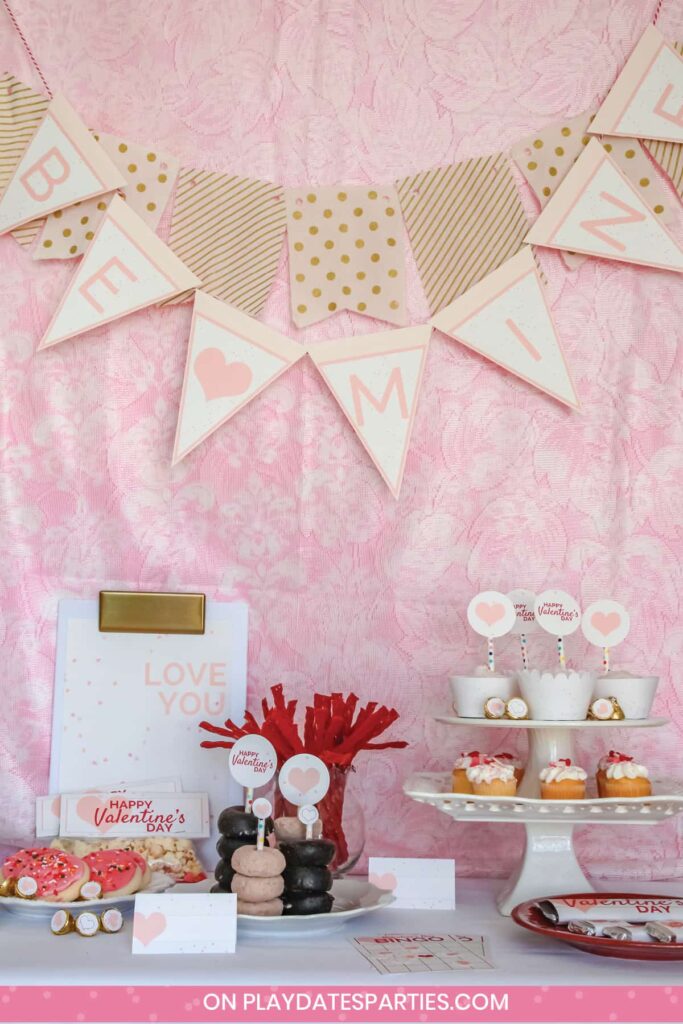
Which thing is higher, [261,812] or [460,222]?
[460,222]

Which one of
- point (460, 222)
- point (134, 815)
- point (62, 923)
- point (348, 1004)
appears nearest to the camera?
point (348, 1004)

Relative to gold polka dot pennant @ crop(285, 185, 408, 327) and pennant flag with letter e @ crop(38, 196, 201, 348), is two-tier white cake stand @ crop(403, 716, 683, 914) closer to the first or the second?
gold polka dot pennant @ crop(285, 185, 408, 327)

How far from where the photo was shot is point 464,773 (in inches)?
56.1

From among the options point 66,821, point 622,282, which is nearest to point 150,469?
point 66,821

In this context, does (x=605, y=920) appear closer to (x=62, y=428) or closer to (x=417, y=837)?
(x=417, y=837)

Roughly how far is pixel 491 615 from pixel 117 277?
29.7 inches

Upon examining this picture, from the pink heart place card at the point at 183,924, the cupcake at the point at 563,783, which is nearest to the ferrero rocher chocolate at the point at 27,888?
the pink heart place card at the point at 183,924

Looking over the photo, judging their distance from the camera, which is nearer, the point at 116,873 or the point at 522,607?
the point at 116,873

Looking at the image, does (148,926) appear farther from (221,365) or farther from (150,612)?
(221,365)

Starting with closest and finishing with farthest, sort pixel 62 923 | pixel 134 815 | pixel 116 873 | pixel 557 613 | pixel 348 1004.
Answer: pixel 348 1004 → pixel 62 923 → pixel 116 873 → pixel 557 613 → pixel 134 815

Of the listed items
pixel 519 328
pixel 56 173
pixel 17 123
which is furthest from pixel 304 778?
pixel 17 123

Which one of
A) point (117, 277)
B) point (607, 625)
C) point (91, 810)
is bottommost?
point (91, 810)

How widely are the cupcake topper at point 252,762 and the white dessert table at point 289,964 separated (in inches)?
7.4

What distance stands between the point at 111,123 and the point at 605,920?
1.34 meters
